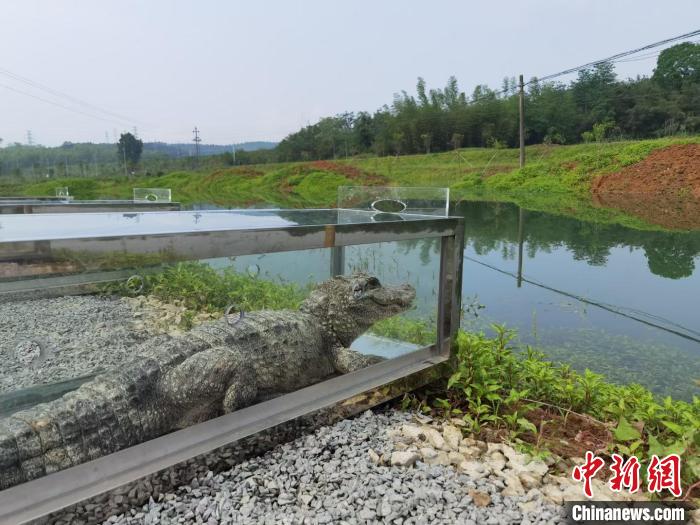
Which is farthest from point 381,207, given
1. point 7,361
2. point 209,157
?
point 209,157

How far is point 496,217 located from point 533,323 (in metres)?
11.1

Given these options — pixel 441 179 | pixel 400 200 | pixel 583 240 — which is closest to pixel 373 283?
pixel 400 200

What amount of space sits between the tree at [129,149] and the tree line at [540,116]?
45.2ft

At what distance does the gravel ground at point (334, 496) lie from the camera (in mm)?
2117

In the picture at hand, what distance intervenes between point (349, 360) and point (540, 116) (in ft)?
140

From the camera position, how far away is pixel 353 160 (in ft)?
137

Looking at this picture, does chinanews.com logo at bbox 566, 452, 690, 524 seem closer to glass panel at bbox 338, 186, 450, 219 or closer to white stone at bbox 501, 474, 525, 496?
white stone at bbox 501, 474, 525, 496

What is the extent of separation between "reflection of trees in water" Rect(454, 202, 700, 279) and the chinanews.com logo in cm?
725

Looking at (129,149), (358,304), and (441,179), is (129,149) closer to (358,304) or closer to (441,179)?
(441,179)

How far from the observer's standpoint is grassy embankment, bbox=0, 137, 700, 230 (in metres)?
23.6

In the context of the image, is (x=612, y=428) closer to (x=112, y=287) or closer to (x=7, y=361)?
(x=112, y=287)

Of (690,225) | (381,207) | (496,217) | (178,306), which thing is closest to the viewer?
(178,306)

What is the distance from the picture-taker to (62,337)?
2.13 metres

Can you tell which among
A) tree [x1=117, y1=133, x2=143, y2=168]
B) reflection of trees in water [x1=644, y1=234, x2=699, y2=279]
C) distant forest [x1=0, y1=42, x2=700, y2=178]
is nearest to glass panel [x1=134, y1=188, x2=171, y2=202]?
reflection of trees in water [x1=644, y1=234, x2=699, y2=279]
